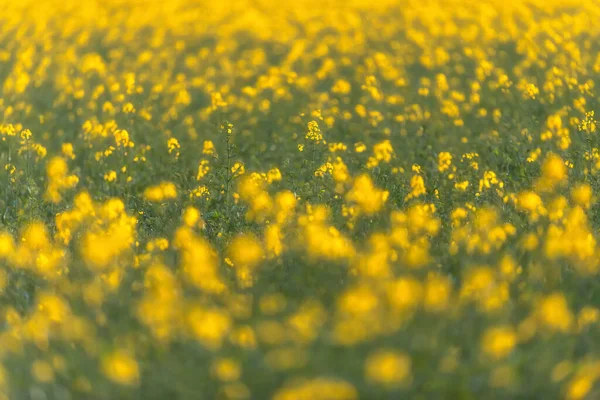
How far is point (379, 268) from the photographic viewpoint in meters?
3.44

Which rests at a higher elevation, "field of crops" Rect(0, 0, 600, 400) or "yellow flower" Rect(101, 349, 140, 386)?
"yellow flower" Rect(101, 349, 140, 386)

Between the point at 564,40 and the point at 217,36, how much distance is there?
391 cm

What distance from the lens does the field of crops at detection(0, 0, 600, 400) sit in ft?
9.77

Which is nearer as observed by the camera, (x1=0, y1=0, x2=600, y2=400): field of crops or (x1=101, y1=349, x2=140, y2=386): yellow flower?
(x1=101, y1=349, x2=140, y2=386): yellow flower

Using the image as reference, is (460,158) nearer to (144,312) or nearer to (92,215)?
(92,215)

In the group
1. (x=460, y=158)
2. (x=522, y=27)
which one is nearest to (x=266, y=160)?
(x=460, y=158)

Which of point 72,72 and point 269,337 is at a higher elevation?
point 269,337

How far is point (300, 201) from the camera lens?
527 centimetres

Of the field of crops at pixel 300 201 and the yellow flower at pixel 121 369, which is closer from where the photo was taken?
the yellow flower at pixel 121 369

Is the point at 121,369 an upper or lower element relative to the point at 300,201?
upper

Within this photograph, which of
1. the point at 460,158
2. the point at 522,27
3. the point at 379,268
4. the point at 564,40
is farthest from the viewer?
the point at 522,27

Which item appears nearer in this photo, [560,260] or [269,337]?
[269,337]

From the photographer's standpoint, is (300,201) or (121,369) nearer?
(121,369)

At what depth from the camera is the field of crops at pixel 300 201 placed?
117 inches
